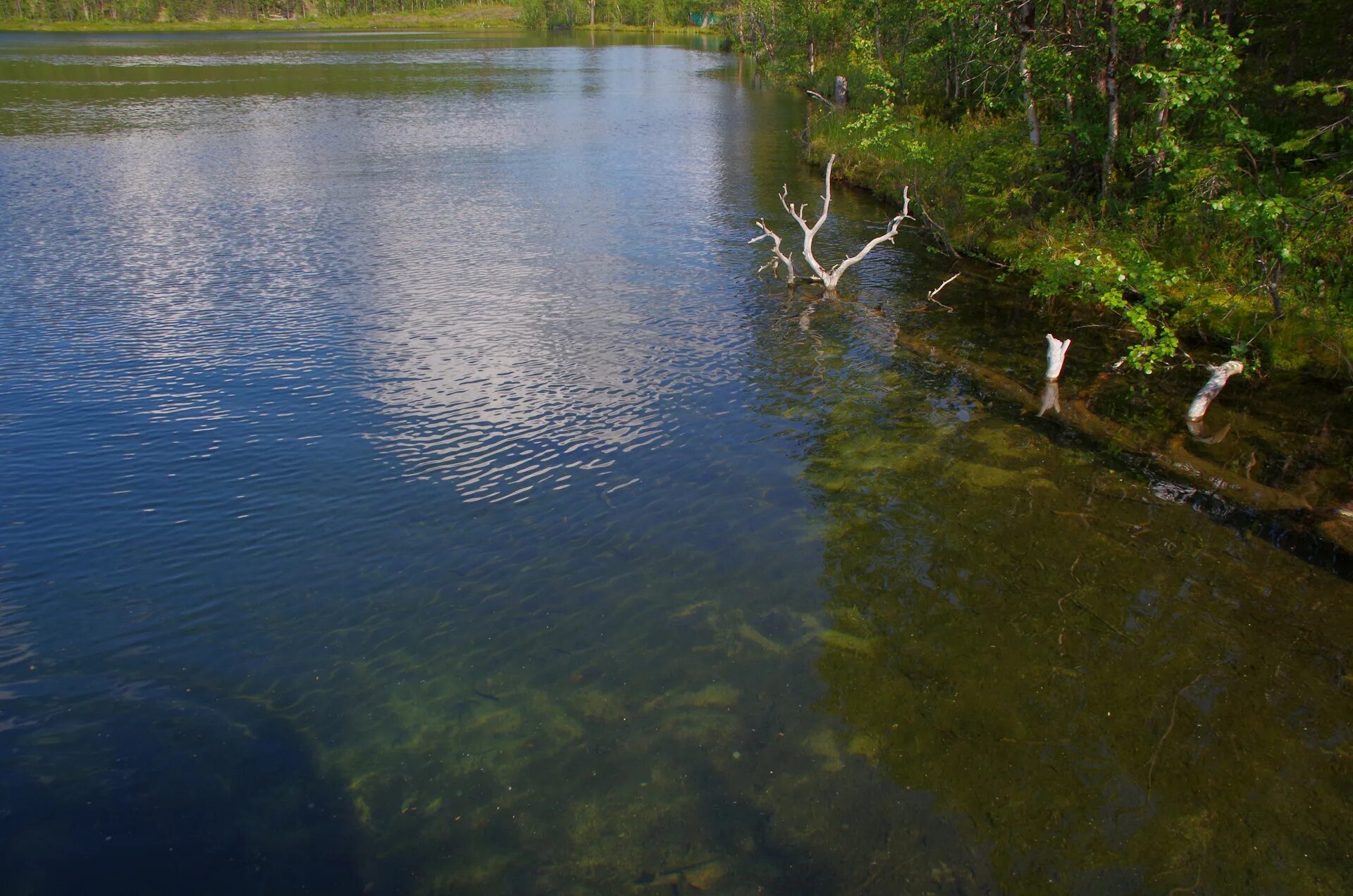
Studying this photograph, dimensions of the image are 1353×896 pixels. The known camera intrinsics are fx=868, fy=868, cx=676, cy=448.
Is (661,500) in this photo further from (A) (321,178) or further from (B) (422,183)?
(A) (321,178)

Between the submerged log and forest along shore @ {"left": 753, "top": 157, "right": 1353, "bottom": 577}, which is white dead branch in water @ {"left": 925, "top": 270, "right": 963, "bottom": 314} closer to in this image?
forest along shore @ {"left": 753, "top": 157, "right": 1353, "bottom": 577}

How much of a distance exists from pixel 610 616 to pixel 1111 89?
18597mm

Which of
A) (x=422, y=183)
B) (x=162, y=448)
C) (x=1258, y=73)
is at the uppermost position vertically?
(x=1258, y=73)

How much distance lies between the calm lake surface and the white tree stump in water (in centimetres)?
265

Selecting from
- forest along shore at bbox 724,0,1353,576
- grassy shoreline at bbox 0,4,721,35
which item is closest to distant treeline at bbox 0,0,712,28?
grassy shoreline at bbox 0,4,721,35

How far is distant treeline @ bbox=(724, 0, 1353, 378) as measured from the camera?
16719mm

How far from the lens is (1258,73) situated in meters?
23.4

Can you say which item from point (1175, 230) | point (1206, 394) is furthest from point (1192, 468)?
point (1175, 230)

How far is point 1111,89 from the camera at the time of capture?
69.7 ft

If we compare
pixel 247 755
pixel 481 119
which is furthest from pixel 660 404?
pixel 481 119

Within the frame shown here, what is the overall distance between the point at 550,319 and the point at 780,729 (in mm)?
14710

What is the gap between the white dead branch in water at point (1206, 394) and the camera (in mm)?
16109

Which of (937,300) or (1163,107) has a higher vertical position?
(1163,107)

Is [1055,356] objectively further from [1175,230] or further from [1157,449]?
[1175,230]
